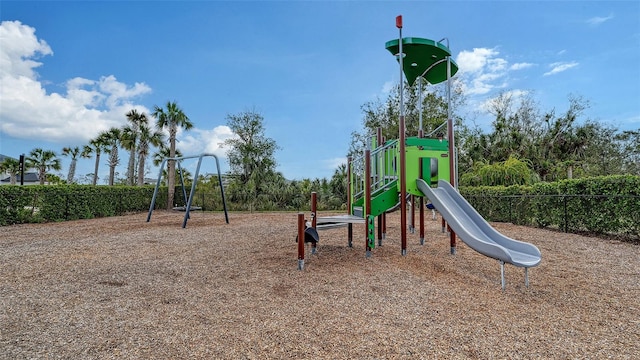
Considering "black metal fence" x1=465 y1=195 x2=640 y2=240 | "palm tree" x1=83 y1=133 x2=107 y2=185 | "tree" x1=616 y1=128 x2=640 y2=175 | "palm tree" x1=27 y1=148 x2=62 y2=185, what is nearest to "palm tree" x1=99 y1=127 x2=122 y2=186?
"palm tree" x1=83 y1=133 x2=107 y2=185

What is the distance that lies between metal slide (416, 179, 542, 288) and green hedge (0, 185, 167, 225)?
11.3 metres

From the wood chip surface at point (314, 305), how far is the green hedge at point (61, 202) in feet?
16.8

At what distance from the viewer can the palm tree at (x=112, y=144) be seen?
23.7m

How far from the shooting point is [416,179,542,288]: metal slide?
376 cm

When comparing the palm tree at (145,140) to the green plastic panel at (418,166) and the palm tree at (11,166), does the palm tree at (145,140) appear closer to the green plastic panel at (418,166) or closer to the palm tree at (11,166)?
the palm tree at (11,166)

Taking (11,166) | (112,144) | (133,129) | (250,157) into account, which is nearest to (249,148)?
(250,157)

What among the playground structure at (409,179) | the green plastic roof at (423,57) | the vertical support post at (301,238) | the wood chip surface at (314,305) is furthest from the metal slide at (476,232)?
the green plastic roof at (423,57)

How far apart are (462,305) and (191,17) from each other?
29.5 feet

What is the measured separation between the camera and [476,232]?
462cm

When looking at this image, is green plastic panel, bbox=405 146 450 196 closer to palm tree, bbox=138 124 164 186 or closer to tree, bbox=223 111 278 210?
tree, bbox=223 111 278 210

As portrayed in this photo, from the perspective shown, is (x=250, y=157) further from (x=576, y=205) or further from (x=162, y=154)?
(x=576, y=205)

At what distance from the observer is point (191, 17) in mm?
8562

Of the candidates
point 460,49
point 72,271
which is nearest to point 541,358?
point 72,271

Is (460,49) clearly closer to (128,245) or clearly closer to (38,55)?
(128,245)
